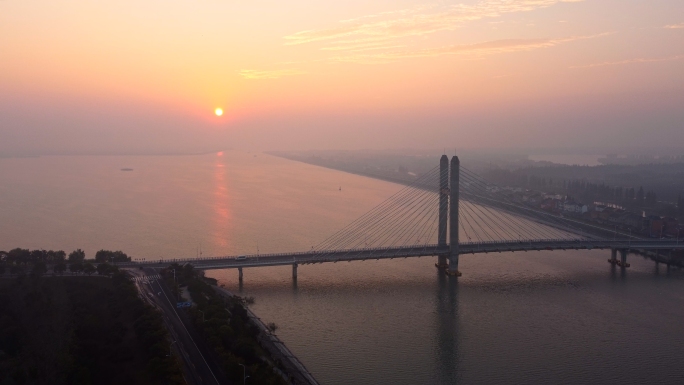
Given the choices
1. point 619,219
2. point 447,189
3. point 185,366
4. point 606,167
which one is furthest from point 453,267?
point 606,167

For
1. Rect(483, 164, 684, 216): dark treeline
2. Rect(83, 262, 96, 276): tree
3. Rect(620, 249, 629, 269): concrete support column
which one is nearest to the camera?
Rect(83, 262, 96, 276): tree

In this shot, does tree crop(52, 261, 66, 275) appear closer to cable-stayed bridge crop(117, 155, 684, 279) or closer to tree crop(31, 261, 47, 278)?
tree crop(31, 261, 47, 278)

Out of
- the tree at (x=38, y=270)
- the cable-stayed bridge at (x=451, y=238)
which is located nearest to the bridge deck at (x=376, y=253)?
the cable-stayed bridge at (x=451, y=238)

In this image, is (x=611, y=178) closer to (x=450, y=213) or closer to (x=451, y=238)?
(x=450, y=213)

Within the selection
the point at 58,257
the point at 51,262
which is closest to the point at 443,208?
the point at 58,257

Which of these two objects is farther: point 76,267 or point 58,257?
point 58,257

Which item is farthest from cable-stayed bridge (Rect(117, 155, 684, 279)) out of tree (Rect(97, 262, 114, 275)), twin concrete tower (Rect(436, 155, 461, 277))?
tree (Rect(97, 262, 114, 275))

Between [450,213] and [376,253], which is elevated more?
[450,213]
